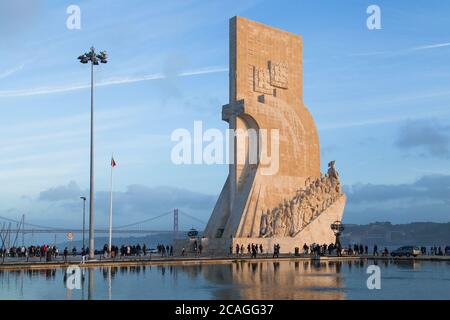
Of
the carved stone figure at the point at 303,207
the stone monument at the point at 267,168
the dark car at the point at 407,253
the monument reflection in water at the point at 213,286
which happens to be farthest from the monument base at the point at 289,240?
the monument reflection in water at the point at 213,286

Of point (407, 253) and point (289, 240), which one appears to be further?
point (289, 240)

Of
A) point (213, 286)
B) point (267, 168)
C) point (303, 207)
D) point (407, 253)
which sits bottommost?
point (407, 253)

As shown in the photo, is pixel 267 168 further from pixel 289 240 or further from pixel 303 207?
pixel 289 240

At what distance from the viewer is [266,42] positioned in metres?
36.1

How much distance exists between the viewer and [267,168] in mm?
34250

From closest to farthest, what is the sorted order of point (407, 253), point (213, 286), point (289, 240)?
point (213, 286), point (407, 253), point (289, 240)

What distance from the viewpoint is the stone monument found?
108 ft

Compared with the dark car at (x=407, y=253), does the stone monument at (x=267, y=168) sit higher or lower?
higher

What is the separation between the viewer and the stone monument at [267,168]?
32.8 metres

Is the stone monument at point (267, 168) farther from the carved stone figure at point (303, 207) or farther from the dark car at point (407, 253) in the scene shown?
the dark car at point (407, 253)

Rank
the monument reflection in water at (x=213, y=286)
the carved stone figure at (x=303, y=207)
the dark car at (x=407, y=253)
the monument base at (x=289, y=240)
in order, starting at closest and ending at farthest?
the monument reflection in water at (x=213, y=286) < the monument base at (x=289, y=240) < the dark car at (x=407, y=253) < the carved stone figure at (x=303, y=207)

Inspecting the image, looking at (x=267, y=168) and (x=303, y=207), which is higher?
(x=267, y=168)

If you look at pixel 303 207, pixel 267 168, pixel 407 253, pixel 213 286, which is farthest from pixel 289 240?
pixel 213 286
